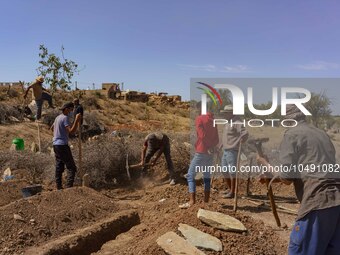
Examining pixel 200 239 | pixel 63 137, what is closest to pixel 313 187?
pixel 200 239

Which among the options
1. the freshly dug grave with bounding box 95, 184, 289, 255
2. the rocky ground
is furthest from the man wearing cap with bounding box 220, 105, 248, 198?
the freshly dug grave with bounding box 95, 184, 289, 255

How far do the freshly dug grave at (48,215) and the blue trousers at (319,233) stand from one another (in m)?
3.28

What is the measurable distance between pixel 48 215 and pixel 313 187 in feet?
12.5

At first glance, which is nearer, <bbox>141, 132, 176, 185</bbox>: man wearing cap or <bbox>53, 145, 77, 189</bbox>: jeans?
<bbox>53, 145, 77, 189</bbox>: jeans

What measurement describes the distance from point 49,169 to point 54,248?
3847 millimetres

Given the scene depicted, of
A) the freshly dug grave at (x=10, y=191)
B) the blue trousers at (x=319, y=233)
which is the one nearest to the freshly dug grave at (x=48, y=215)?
the freshly dug grave at (x=10, y=191)

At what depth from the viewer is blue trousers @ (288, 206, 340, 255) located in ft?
9.32

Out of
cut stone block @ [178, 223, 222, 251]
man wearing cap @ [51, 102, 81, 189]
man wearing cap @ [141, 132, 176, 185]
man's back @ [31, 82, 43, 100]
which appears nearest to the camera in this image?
cut stone block @ [178, 223, 222, 251]

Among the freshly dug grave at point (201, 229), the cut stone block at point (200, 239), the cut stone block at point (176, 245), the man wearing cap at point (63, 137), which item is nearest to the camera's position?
the cut stone block at point (176, 245)

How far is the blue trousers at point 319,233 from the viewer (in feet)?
9.32

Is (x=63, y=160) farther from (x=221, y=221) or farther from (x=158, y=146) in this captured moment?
(x=221, y=221)

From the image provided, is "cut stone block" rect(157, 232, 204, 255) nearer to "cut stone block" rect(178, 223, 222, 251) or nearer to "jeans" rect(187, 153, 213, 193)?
"cut stone block" rect(178, 223, 222, 251)

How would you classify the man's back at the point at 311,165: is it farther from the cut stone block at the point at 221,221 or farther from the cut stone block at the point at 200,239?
A: the cut stone block at the point at 221,221

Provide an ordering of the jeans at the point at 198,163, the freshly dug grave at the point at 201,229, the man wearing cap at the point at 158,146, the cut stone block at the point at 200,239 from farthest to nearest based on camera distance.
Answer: the man wearing cap at the point at 158,146 < the jeans at the point at 198,163 < the freshly dug grave at the point at 201,229 < the cut stone block at the point at 200,239
